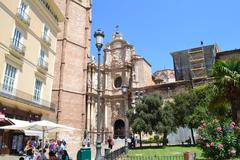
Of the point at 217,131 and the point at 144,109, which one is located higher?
the point at 144,109

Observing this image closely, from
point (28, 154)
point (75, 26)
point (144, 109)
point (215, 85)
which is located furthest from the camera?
point (75, 26)

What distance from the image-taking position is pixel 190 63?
38.2 metres

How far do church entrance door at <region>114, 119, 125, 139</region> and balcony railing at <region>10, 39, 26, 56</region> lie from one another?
23073 mm

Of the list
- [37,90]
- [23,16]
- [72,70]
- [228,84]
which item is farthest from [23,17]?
[72,70]

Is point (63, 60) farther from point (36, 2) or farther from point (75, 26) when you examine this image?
point (36, 2)

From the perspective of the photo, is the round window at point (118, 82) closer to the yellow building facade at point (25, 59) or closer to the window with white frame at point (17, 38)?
the yellow building facade at point (25, 59)

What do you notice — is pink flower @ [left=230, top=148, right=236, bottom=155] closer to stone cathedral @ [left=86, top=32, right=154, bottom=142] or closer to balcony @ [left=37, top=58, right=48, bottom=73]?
balcony @ [left=37, top=58, right=48, bottom=73]

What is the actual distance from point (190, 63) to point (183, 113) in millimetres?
13867

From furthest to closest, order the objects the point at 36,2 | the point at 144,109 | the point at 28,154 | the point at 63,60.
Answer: the point at 63,60 < the point at 144,109 < the point at 36,2 < the point at 28,154

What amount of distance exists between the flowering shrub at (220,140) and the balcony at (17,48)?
12651 mm

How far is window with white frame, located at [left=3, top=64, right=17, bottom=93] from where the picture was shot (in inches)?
633

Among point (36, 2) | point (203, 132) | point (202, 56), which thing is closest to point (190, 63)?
point (202, 56)

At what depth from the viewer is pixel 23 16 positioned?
18.2 meters

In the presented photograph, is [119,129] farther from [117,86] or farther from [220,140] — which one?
[220,140]
